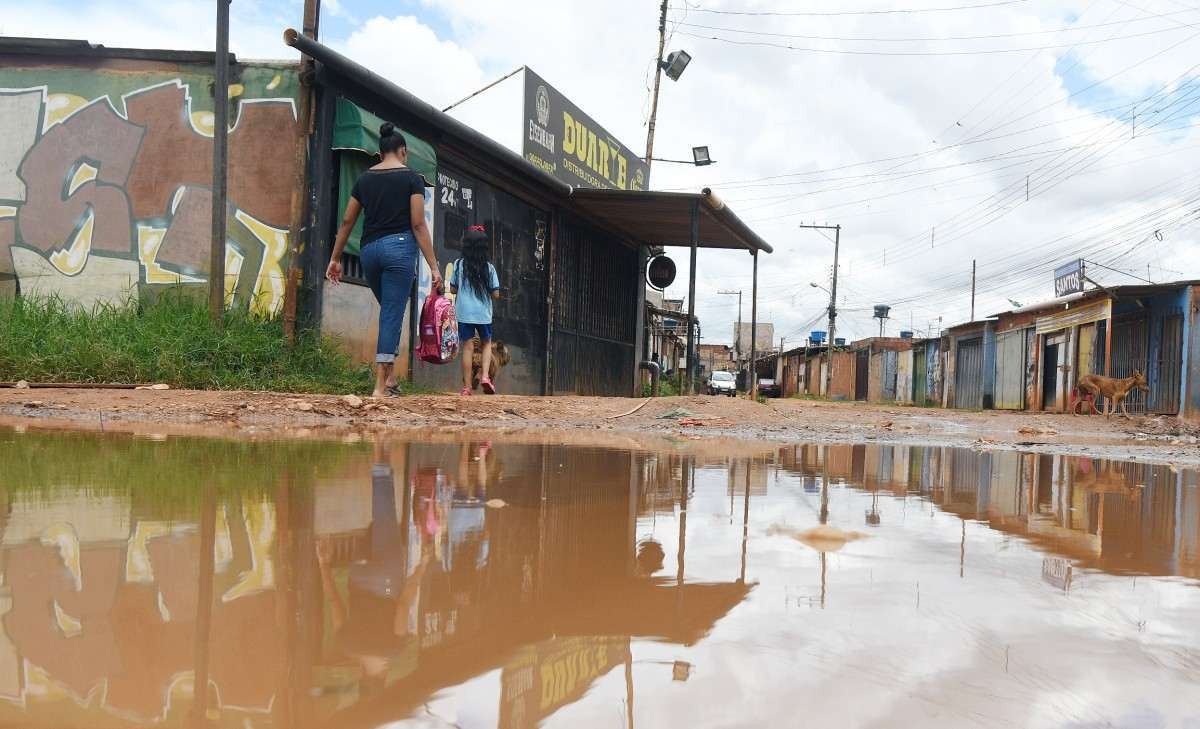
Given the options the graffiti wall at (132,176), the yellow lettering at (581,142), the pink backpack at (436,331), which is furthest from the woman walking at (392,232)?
the yellow lettering at (581,142)

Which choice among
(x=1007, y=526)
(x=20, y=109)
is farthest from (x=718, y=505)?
(x=20, y=109)

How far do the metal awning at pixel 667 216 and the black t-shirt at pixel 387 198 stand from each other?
5.10 m

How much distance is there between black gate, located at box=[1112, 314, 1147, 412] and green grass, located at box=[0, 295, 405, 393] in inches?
666

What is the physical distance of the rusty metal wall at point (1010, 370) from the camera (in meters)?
23.5

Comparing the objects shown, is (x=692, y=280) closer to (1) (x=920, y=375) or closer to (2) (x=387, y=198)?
(2) (x=387, y=198)

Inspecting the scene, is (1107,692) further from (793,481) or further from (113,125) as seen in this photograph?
(113,125)

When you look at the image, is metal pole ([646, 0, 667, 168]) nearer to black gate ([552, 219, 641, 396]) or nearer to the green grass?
black gate ([552, 219, 641, 396])

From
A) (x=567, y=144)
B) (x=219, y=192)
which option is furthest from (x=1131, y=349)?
(x=219, y=192)

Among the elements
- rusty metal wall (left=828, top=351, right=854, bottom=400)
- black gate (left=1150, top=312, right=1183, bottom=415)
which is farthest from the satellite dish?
rusty metal wall (left=828, top=351, right=854, bottom=400)

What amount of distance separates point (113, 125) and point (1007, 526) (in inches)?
320

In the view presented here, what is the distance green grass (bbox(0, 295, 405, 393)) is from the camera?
6016 millimetres

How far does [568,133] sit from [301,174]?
5994mm

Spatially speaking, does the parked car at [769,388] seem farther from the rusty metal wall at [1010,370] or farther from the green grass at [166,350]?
the green grass at [166,350]

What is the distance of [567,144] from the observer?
41.4 feet
